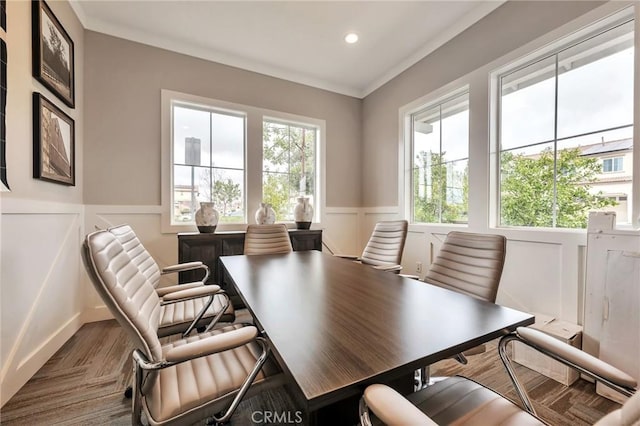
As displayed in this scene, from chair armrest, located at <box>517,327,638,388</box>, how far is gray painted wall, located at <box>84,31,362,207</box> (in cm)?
333

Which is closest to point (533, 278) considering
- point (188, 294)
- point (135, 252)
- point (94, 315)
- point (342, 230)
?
point (342, 230)

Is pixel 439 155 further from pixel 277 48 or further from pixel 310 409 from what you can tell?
pixel 310 409

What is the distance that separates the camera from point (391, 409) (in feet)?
1.88

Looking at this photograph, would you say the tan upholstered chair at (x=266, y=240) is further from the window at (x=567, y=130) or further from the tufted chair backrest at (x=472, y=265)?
the window at (x=567, y=130)

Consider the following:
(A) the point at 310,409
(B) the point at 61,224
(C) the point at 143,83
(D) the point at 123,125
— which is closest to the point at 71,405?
(B) the point at 61,224

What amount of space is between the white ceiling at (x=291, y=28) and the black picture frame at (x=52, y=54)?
0.57m

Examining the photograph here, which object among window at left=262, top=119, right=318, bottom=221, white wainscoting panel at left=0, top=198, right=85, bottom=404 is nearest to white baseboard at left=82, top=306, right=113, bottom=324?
white wainscoting panel at left=0, top=198, right=85, bottom=404

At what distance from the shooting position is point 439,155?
10.5 feet

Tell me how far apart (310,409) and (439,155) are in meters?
3.17

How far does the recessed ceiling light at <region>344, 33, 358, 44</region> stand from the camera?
115 inches

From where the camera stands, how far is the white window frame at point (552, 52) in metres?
1.68

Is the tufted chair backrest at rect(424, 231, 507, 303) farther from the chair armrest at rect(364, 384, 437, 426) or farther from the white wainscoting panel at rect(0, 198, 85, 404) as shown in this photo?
the white wainscoting panel at rect(0, 198, 85, 404)

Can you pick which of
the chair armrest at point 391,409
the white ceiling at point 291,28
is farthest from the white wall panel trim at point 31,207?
the chair armrest at point 391,409

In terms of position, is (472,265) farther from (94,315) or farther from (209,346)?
(94,315)
